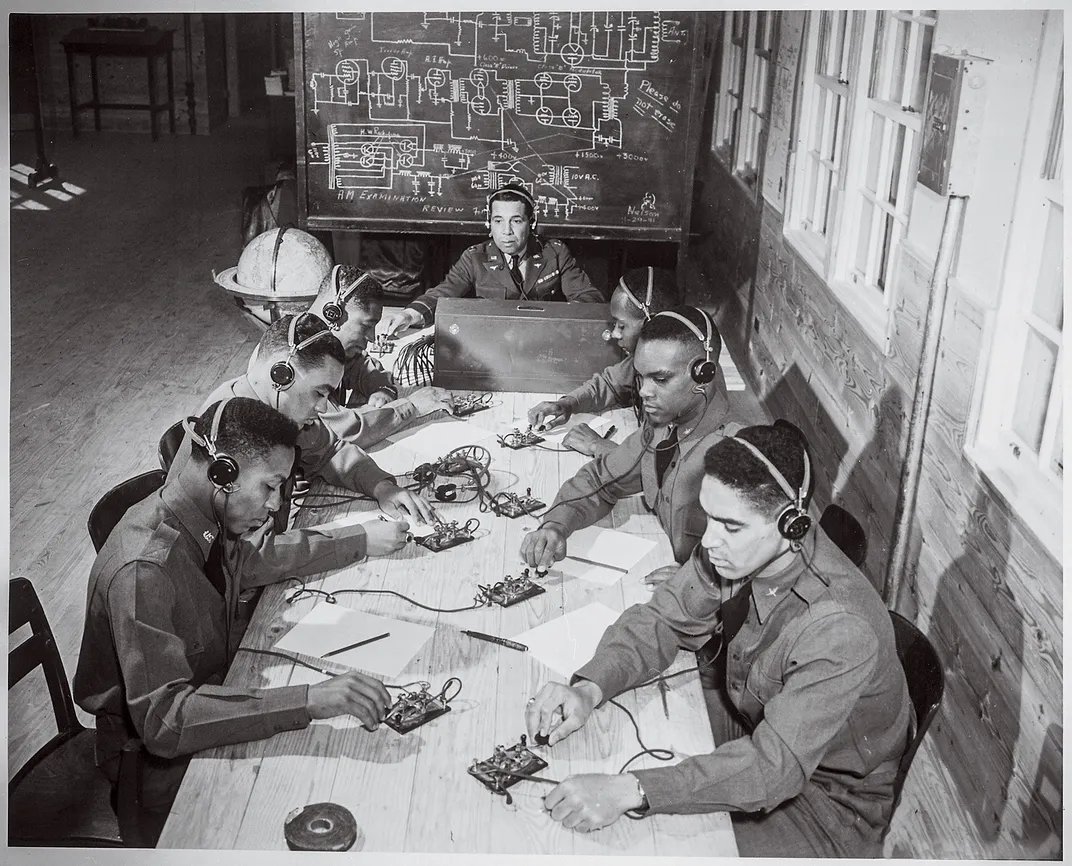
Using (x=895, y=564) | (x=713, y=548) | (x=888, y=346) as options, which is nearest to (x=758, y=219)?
(x=888, y=346)

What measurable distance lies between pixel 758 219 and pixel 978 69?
3228 mm

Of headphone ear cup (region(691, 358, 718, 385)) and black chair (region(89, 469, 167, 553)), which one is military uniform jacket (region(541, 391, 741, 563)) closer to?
headphone ear cup (region(691, 358, 718, 385))

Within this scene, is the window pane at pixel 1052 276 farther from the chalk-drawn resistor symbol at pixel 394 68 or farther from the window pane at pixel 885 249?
the chalk-drawn resistor symbol at pixel 394 68

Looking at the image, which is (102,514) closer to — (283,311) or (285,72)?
(283,311)

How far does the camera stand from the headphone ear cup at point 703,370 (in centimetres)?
310

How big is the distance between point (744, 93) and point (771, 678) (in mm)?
5459

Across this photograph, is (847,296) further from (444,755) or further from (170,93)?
(170,93)

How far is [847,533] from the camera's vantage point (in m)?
2.80

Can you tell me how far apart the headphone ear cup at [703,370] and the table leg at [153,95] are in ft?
9.17

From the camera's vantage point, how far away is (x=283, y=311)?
4.77m

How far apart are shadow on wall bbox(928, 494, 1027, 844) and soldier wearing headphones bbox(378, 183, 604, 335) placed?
2469 millimetres

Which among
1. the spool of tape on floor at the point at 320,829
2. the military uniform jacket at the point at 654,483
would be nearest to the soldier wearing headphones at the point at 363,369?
the military uniform jacket at the point at 654,483

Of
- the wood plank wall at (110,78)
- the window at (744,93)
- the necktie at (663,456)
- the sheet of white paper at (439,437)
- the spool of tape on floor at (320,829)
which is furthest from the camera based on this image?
the window at (744,93)

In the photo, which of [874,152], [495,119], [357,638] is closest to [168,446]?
[357,638]
